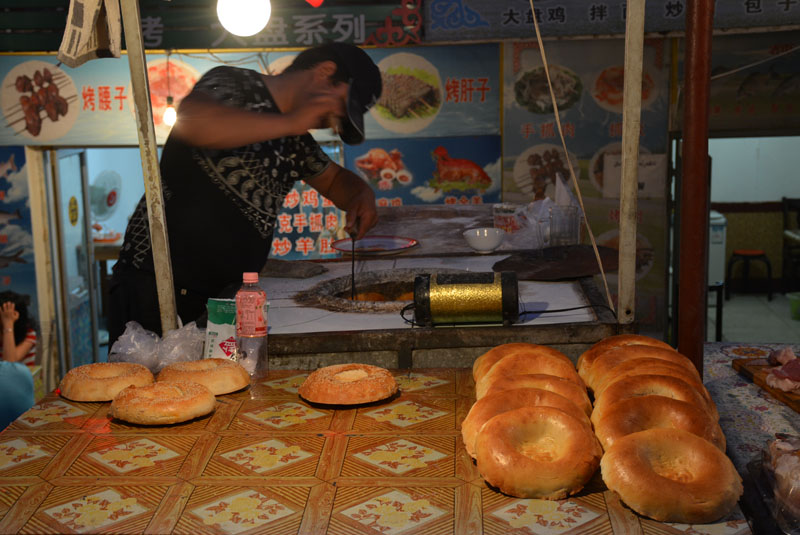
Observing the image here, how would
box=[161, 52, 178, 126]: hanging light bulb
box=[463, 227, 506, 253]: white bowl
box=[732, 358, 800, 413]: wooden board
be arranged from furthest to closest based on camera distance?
box=[161, 52, 178, 126]: hanging light bulb → box=[463, 227, 506, 253]: white bowl → box=[732, 358, 800, 413]: wooden board

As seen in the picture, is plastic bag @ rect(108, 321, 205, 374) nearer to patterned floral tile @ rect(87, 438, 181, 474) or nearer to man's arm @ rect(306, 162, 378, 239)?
patterned floral tile @ rect(87, 438, 181, 474)

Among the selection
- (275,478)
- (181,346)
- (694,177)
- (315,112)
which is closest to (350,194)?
(315,112)

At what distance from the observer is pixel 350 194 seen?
571cm

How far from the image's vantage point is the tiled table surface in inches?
70.2

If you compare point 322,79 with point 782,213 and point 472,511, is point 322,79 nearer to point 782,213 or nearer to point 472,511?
point 472,511

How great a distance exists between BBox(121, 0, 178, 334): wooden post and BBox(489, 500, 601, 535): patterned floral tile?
1719mm

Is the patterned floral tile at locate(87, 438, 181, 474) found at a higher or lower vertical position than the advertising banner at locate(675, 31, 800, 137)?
lower

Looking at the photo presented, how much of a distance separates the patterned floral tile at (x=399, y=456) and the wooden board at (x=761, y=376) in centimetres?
121

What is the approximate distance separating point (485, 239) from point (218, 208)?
1520 mm

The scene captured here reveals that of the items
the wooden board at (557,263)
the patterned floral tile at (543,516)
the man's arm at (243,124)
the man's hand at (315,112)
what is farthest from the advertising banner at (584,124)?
the patterned floral tile at (543,516)

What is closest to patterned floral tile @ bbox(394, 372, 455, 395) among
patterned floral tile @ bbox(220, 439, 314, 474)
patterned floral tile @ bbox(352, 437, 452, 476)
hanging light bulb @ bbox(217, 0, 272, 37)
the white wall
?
patterned floral tile @ bbox(352, 437, 452, 476)

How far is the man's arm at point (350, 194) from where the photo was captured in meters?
5.33

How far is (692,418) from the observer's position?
2008 millimetres

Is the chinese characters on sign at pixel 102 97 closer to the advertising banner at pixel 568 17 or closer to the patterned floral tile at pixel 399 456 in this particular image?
the advertising banner at pixel 568 17
